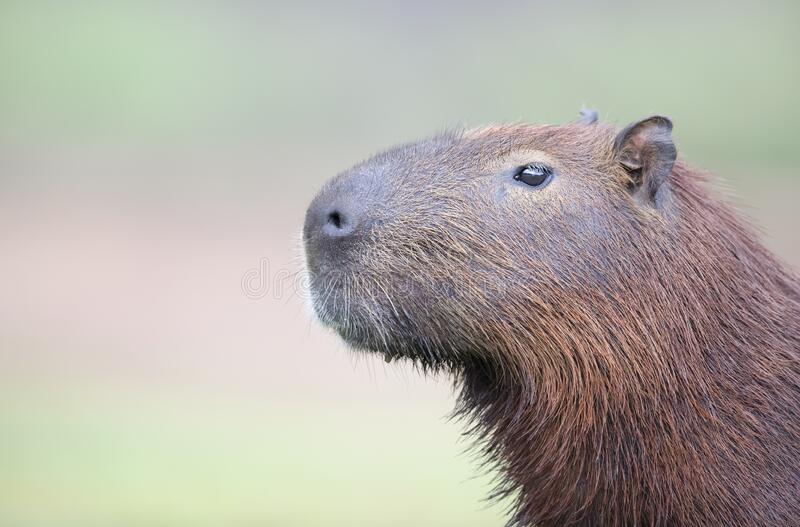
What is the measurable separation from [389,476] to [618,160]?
616 cm

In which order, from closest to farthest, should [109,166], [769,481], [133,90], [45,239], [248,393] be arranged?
1. [769,481]
2. [248,393]
3. [45,239]
4. [109,166]
5. [133,90]

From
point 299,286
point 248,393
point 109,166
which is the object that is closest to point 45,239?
point 109,166

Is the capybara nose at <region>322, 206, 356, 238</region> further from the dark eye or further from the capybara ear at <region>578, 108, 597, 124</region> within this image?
the capybara ear at <region>578, 108, 597, 124</region>

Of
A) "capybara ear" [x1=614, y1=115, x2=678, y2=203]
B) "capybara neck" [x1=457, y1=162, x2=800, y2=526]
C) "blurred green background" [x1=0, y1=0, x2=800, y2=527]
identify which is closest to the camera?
"capybara neck" [x1=457, y1=162, x2=800, y2=526]

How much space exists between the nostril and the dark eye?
0.77 m

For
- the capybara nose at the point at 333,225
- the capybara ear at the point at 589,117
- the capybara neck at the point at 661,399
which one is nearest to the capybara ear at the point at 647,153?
the capybara neck at the point at 661,399

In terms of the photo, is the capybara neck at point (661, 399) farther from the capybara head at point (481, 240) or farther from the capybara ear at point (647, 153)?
the capybara ear at point (647, 153)

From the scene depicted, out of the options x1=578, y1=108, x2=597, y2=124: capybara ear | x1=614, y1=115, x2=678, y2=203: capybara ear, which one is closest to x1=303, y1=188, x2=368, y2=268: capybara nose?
x1=614, y1=115, x2=678, y2=203: capybara ear

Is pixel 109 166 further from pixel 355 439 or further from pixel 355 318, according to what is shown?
pixel 355 318

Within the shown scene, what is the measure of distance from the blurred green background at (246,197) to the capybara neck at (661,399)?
2.19 feet

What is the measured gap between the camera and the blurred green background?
33.9 feet

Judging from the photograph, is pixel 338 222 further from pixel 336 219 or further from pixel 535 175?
pixel 535 175

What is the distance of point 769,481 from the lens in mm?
4516

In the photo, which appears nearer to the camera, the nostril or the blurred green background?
the nostril
